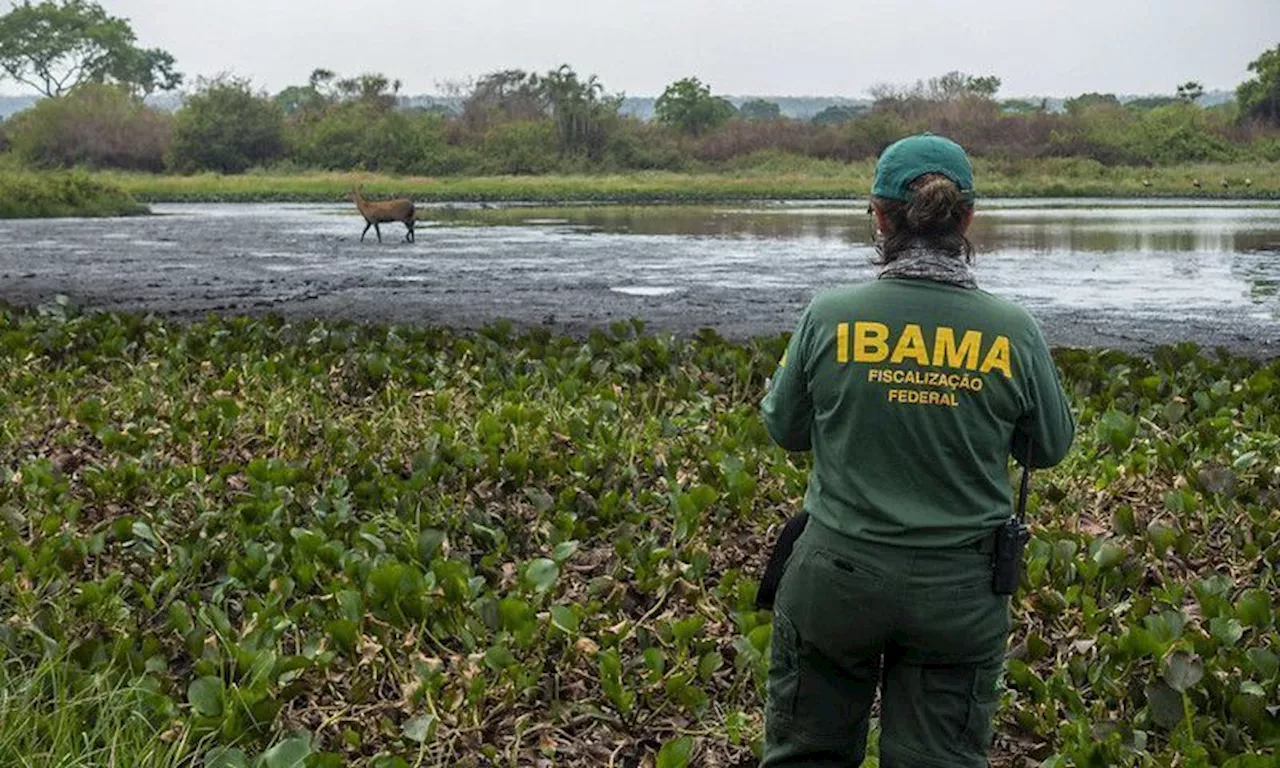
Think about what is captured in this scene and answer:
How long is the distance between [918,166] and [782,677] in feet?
3.73

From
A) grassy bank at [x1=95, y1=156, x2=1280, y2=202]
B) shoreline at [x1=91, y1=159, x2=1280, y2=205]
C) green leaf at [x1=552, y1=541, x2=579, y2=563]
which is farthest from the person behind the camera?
grassy bank at [x1=95, y1=156, x2=1280, y2=202]

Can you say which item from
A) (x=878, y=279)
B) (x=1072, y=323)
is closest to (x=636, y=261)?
(x=1072, y=323)

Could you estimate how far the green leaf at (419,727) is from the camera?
165 inches

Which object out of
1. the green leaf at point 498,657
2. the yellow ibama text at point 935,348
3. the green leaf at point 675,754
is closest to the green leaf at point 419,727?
the green leaf at point 498,657

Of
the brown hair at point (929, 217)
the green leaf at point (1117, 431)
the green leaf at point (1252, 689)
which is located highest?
the brown hair at point (929, 217)

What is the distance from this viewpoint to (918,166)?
3271 mm

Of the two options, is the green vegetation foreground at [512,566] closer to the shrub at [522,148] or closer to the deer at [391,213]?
the deer at [391,213]

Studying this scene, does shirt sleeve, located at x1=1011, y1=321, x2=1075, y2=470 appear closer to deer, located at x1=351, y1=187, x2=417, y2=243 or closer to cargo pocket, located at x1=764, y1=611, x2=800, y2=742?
cargo pocket, located at x1=764, y1=611, x2=800, y2=742

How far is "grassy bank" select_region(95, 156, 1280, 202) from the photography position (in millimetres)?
50625

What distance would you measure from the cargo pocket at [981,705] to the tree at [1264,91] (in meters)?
67.8

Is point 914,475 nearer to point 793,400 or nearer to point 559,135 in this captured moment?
point 793,400

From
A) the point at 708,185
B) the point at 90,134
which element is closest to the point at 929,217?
the point at 708,185

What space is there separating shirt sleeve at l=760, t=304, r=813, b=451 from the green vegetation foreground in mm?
1000

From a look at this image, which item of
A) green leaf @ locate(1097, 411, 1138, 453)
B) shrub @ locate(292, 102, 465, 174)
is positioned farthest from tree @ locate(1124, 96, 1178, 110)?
green leaf @ locate(1097, 411, 1138, 453)
